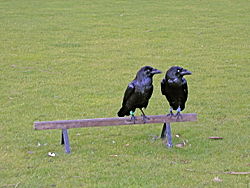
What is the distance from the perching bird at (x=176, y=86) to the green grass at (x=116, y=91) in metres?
0.65

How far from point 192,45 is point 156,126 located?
7.46 meters

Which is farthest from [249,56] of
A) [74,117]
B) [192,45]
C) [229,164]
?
[229,164]

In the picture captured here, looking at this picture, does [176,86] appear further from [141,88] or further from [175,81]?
[141,88]

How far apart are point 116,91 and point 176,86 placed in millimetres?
3725

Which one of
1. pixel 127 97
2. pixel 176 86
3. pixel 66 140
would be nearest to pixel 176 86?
pixel 176 86

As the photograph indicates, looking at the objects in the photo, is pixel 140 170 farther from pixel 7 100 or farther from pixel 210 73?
pixel 210 73

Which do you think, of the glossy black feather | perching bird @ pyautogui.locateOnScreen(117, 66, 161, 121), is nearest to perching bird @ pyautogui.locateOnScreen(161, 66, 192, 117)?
the glossy black feather

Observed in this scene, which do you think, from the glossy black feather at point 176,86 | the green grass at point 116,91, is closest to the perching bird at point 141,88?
the glossy black feather at point 176,86

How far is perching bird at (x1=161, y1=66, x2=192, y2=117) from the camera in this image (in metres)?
7.00

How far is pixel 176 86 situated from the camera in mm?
7105

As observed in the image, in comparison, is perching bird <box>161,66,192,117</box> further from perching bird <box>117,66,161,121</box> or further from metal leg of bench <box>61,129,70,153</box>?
metal leg of bench <box>61,129,70,153</box>

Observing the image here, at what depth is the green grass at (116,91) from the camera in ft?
21.5

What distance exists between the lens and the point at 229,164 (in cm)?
676

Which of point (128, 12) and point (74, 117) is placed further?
point (128, 12)
